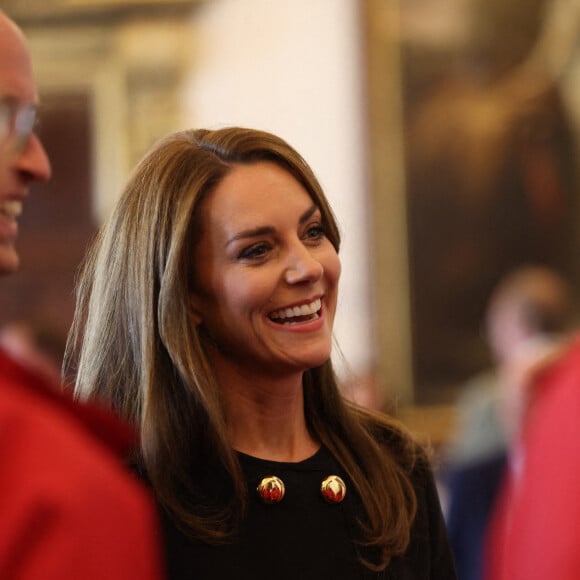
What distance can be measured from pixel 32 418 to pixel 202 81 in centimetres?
749

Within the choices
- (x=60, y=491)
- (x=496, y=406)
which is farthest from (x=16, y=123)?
(x=496, y=406)

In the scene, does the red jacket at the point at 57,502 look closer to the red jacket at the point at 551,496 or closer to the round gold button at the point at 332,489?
the red jacket at the point at 551,496

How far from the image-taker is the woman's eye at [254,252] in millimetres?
2670

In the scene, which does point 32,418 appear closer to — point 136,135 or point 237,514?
point 237,514

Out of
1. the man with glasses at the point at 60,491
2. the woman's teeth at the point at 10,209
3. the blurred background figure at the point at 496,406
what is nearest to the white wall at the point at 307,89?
the blurred background figure at the point at 496,406

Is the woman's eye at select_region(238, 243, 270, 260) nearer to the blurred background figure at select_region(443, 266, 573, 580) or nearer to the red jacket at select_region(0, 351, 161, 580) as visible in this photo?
the red jacket at select_region(0, 351, 161, 580)

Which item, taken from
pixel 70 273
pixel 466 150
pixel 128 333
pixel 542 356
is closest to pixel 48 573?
pixel 128 333

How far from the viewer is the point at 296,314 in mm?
2658

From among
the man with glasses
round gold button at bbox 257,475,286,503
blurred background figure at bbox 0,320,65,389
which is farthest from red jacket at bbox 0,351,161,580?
blurred background figure at bbox 0,320,65,389

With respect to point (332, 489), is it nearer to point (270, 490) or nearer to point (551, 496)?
point (270, 490)

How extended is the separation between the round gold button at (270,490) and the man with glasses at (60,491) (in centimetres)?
113

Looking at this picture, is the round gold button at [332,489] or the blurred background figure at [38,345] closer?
the round gold button at [332,489]

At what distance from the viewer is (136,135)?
860 centimetres

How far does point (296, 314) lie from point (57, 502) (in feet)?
4.57
